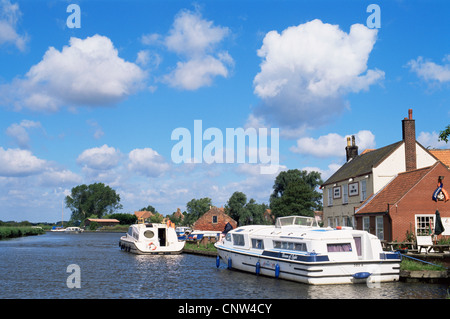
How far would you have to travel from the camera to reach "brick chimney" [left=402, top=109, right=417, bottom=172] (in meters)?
45.1

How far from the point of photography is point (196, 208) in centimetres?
12325

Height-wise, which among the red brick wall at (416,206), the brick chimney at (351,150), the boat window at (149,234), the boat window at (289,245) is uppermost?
the brick chimney at (351,150)

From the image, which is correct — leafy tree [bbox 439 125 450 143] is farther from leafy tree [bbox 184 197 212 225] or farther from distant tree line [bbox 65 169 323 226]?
leafy tree [bbox 184 197 212 225]

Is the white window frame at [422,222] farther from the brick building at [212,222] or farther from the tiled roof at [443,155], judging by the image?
the brick building at [212,222]

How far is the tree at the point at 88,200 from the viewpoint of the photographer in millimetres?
190625

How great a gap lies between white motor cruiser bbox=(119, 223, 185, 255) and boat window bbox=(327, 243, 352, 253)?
2496cm

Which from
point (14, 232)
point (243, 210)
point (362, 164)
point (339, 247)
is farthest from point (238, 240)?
point (14, 232)

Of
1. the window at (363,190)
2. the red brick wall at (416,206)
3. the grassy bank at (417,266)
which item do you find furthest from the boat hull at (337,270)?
the window at (363,190)

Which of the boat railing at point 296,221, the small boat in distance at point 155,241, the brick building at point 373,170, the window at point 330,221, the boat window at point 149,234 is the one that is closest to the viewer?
the boat railing at point 296,221

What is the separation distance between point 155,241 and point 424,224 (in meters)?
25.9

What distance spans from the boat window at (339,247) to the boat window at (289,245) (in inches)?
54.8

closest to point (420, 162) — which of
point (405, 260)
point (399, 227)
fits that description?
point (399, 227)

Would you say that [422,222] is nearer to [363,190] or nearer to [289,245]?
[363,190]
